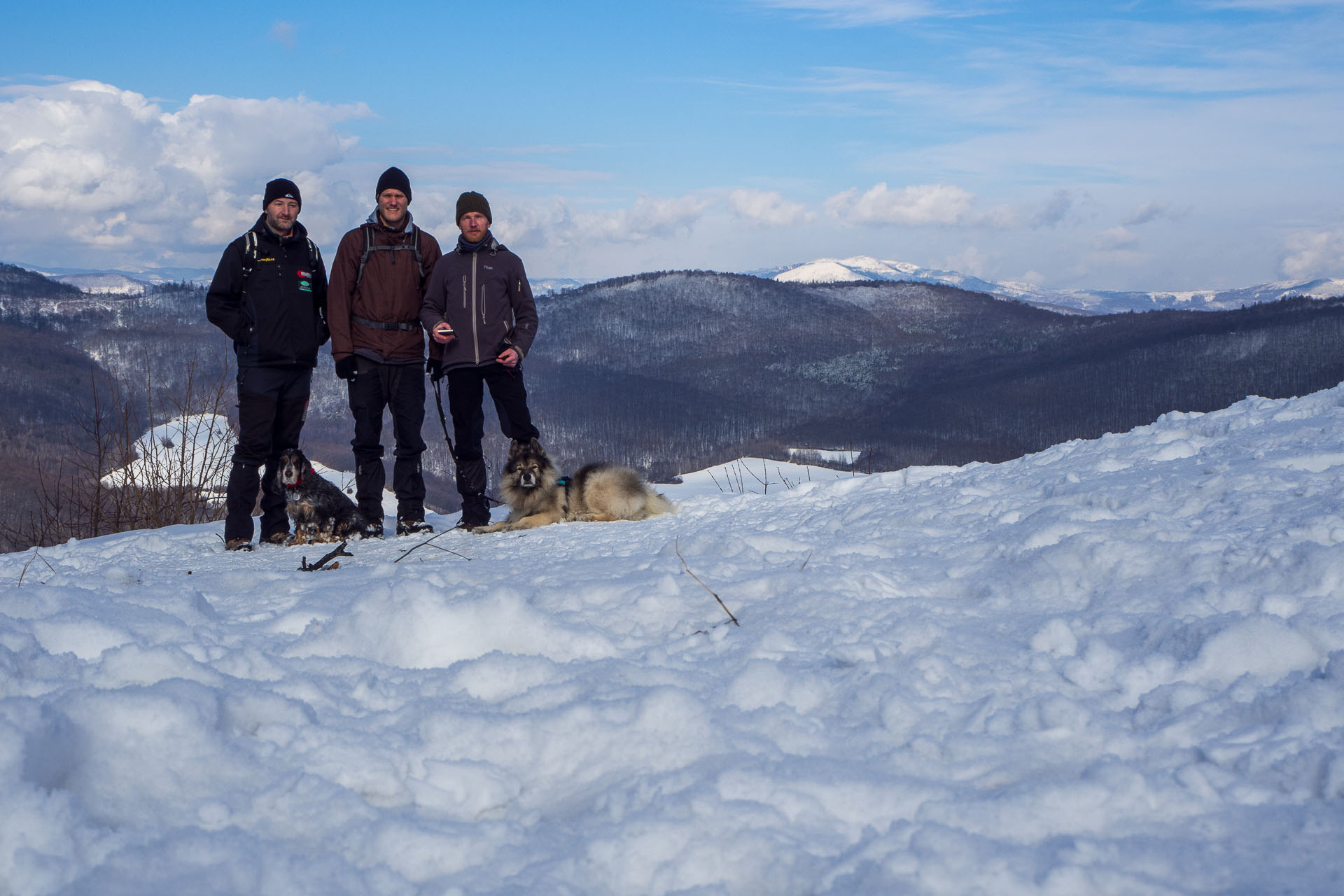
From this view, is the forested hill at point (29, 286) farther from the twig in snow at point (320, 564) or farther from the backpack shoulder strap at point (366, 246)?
the twig in snow at point (320, 564)

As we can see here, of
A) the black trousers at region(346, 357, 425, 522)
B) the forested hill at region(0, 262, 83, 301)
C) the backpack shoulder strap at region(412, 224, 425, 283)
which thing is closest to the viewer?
the black trousers at region(346, 357, 425, 522)

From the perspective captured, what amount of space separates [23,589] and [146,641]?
0.75m

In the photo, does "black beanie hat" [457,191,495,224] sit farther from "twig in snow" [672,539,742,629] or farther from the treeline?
the treeline

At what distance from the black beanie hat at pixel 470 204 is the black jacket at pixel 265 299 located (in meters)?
1.11

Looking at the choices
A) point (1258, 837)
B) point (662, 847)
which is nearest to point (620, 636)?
point (662, 847)

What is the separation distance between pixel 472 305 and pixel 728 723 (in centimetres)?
446

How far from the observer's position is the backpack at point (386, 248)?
5664 mm

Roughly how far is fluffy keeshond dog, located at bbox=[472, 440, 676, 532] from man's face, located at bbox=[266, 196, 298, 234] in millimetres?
2217

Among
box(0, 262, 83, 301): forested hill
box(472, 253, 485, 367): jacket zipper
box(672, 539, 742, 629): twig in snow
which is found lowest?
box(672, 539, 742, 629): twig in snow

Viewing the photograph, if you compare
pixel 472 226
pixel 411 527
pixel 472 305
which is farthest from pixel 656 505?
pixel 472 226

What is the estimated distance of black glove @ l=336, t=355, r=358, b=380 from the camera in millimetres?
5629

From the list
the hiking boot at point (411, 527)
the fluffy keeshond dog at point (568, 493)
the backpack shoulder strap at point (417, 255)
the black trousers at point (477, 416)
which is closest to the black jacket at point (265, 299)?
the backpack shoulder strap at point (417, 255)

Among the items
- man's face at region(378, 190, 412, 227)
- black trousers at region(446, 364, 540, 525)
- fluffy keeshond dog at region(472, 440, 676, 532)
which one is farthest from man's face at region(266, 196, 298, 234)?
fluffy keeshond dog at region(472, 440, 676, 532)

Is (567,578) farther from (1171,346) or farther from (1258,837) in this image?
(1171,346)
